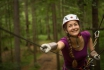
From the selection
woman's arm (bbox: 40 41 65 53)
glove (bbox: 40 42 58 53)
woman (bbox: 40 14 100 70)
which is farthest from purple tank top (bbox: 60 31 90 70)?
glove (bbox: 40 42 58 53)

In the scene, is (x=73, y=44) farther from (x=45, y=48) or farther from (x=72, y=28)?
(x=45, y=48)

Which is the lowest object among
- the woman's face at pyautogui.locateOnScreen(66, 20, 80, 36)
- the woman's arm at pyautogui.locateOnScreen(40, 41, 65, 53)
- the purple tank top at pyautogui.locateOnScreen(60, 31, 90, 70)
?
the purple tank top at pyautogui.locateOnScreen(60, 31, 90, 70)

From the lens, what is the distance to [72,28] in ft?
9.95

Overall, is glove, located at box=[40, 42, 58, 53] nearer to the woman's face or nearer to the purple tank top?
the purple tank top

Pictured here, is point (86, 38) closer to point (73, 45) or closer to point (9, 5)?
point (73, 45)

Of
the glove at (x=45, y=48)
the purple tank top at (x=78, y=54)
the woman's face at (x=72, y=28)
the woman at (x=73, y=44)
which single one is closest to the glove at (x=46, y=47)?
the glove at (x=45, y=48)

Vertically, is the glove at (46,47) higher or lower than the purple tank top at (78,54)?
higher

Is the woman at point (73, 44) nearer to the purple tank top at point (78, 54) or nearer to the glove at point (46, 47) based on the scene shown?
the purple tank top at point (78, 54)

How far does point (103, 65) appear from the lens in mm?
11570

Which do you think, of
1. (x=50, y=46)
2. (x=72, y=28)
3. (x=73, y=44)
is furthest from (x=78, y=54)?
(x=50, y=46)

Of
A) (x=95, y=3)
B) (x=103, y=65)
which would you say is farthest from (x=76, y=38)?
(x=103, y=65)

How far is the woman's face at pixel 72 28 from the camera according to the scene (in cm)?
304

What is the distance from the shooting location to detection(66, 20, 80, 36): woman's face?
304cm

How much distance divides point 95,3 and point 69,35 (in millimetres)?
5109
